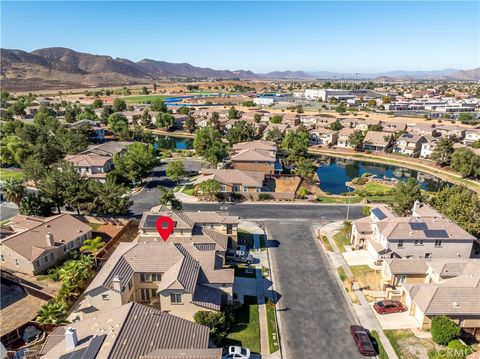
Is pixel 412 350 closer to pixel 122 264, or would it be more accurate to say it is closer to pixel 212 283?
pixel 212 283

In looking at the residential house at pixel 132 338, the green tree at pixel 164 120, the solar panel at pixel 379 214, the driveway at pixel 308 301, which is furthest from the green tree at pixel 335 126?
the residential house at pixel 132 338

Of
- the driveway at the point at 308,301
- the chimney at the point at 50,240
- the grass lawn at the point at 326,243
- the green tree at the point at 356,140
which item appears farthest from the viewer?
the green tree at the point at 356,140

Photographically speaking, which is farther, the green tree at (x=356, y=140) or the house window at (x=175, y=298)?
the green tree at (x=356, y=140)

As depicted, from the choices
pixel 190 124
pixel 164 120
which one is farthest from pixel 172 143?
pixel 164 120

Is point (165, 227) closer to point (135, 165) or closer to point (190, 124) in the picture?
point (135, 165)

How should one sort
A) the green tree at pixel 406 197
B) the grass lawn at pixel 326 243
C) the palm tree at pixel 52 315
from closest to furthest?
the palm tree at pixel 52 315 → the grass lawn at pixel 326 243 → the green tree at pixel 406 197

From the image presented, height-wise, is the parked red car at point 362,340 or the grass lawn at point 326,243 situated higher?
the parked red car at point 362,340

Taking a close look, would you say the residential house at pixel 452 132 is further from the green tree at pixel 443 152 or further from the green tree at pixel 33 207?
the green tree at pixel 33 207
